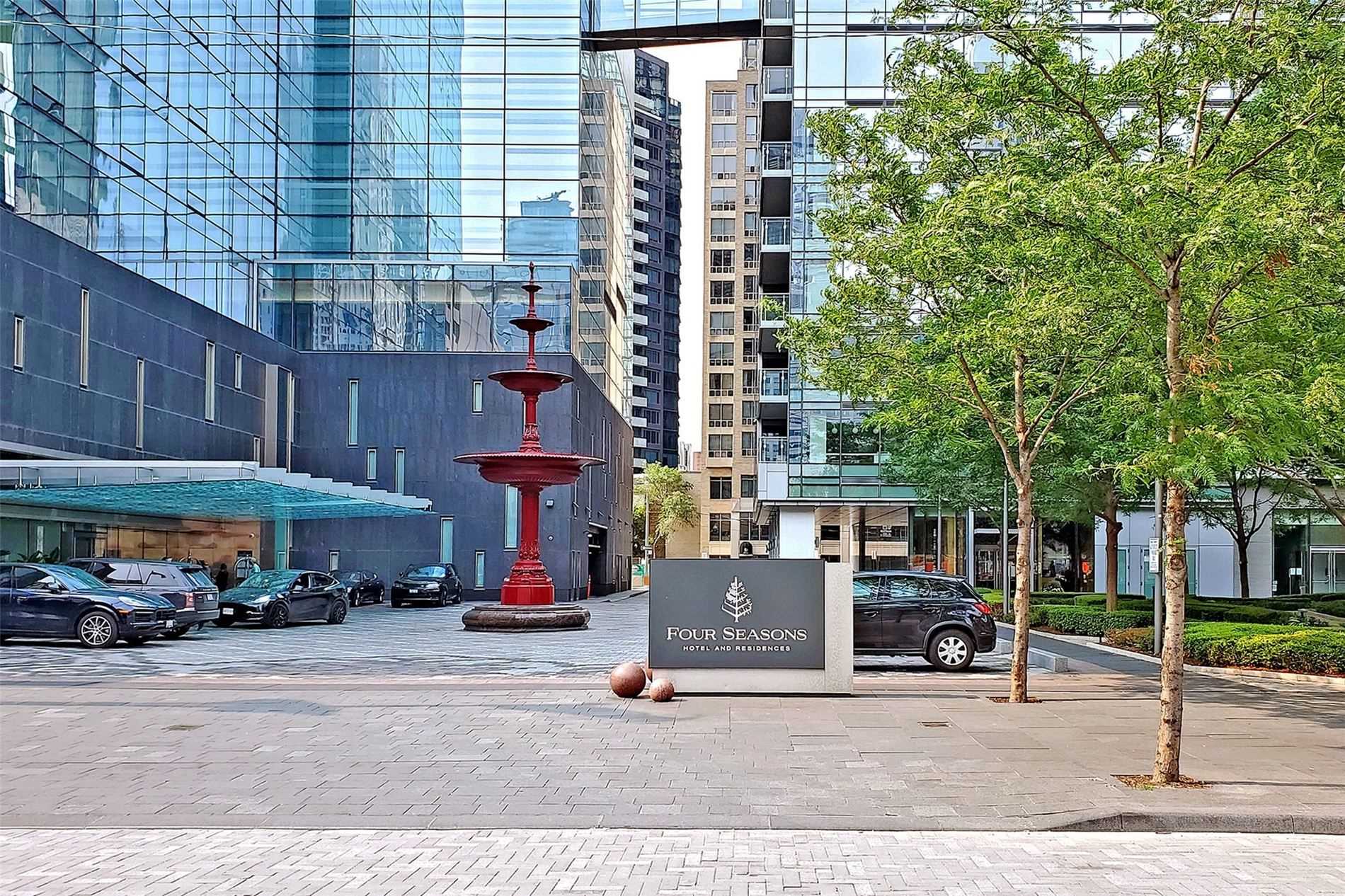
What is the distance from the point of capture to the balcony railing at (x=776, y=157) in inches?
2330

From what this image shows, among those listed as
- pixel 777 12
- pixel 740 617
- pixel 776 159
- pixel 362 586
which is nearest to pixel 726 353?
pixel 776 159

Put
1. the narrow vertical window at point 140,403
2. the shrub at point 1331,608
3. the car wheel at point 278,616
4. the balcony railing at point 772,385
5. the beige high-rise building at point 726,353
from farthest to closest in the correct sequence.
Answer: the beige high-rise building at point 726,353 → the balcony railing at point 772,385 → the narrow vertical window at point 140,403 → the car wheel at point 278,616 → the shrub at point 1331,608

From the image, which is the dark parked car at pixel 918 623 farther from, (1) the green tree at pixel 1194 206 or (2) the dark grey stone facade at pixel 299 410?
(2) the dark grey stone facade at pixel 299 410

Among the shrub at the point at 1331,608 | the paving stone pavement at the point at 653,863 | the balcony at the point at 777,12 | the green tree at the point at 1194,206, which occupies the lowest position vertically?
the paving stone pavement at the point at 653,863

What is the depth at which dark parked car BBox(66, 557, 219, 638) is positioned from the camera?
90.2ft

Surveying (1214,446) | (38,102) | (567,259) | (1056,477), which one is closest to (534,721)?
(1214,446)

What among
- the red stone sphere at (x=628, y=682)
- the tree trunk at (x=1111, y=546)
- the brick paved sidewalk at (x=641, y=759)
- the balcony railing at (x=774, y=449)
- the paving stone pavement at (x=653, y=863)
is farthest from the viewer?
the balcony railing at (x=774, y=449)

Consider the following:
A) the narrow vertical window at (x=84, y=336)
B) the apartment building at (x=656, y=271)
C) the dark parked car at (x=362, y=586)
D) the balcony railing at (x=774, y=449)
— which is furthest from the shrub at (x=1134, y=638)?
the apartment building at (x=656, y=271)

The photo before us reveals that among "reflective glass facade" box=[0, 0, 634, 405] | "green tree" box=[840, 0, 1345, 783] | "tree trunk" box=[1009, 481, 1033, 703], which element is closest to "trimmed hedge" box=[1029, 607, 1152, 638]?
"tree trunk" box=[1009, 481, 1033, 703]

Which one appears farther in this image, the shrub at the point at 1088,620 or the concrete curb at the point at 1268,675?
the shrub at the point at 1088,620

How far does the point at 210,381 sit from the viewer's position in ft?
143

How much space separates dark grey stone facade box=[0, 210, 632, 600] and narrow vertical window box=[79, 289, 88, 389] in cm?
19

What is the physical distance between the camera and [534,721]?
14680 millimetres

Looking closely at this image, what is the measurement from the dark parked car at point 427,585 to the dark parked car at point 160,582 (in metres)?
17.8
